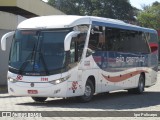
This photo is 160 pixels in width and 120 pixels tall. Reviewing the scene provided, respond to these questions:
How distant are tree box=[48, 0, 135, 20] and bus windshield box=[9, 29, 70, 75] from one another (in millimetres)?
82029

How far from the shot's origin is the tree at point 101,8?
100938 mm

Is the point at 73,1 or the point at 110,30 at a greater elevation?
the point at 73,1

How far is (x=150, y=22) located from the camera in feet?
308

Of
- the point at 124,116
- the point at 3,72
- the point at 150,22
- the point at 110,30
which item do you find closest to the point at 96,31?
the point at 110,30

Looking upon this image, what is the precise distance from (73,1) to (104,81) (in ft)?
292

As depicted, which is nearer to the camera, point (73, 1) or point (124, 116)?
point (124, 116)

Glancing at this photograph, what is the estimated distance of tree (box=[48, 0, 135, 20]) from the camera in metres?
101

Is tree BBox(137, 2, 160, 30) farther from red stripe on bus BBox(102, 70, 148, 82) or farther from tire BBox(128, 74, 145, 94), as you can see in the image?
red stripe on bus BBox(102, 70, 148, 82)

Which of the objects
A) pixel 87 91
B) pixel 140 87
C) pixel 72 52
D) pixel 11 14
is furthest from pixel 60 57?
pixel 11 14

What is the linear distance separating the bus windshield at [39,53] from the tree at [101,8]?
82029mm

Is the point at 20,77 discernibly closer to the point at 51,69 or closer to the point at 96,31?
the point at 51,69

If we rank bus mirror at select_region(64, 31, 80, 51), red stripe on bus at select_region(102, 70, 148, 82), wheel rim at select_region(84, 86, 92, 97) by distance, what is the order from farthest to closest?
1. red stripe on bus at select_region(102, 70, 148, 82)
2. wheel rim at select_region(84, 86, 92, 97)
3. bus mirror at select_region(64, 31, 80, 51)

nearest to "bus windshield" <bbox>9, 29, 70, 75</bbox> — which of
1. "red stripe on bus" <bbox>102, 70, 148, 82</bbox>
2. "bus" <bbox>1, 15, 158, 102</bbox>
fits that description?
"bus" <bbox>1, 15, 158, 102</bbox>

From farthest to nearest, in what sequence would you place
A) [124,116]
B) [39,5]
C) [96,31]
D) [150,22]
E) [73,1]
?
1. [73,1]
2. [150,22]
3. [39,5]
4. [96,31]
5. [124,116]
